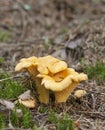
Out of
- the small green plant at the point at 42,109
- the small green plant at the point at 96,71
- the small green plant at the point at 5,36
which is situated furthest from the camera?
the small green plant at the point at 5,36

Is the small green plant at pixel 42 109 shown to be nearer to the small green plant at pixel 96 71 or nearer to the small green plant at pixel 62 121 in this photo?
the small green plant at pixel 62 121

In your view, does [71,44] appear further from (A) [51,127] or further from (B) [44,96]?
(A) [51,127]

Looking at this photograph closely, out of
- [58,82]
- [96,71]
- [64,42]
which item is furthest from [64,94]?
[64,42]

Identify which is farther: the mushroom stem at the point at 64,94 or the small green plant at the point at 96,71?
the small green plant at the point at 96,71

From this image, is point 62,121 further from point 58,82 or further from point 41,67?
point 41,67

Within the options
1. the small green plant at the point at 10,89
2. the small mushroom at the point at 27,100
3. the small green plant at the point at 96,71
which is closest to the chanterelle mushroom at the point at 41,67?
the small mushroom at the point at 27,100

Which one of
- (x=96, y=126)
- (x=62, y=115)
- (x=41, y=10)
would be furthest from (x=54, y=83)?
(x=41, y=10)
